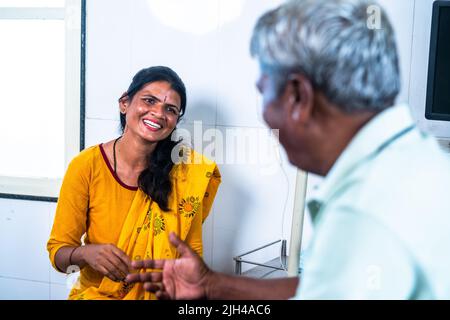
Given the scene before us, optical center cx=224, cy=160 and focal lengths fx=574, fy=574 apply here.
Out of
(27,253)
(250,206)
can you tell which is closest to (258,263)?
(250,206)

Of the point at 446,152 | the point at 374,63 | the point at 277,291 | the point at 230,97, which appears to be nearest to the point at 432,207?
the point at 374,63

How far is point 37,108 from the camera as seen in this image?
6.57ft

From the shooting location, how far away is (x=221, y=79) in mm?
1736

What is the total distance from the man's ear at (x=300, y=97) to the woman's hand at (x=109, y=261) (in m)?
0.85

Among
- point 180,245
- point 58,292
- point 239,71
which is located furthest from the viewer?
point 58,292

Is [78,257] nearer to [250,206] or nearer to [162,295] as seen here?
[250,206]

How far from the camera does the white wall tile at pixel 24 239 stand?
2.02 meters

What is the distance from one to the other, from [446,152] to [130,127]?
2.75ft

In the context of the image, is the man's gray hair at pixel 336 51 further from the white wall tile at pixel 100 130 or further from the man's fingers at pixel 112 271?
the white wall tile at pixel 100 130

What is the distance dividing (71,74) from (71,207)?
60cm

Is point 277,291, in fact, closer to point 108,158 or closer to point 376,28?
point 376,28

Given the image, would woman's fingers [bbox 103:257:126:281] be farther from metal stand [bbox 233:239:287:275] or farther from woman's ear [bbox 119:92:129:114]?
woman's ear [bbox 119:92:129:114]

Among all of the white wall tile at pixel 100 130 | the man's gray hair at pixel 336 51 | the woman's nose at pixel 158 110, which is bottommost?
the white wall tile at pixel 100 130

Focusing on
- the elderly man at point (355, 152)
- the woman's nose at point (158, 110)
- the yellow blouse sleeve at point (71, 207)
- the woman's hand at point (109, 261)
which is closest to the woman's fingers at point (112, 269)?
the woman's hand at point (109, 261)
